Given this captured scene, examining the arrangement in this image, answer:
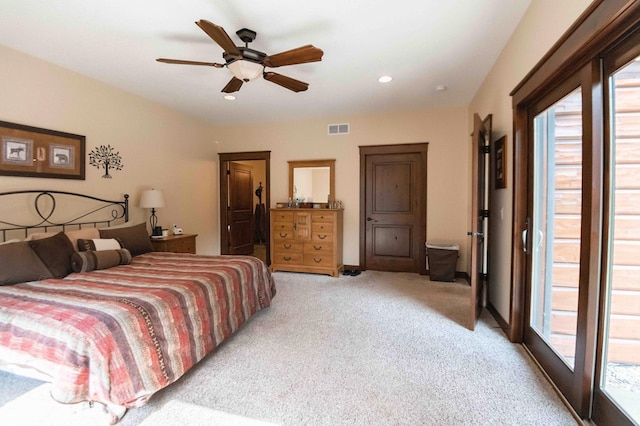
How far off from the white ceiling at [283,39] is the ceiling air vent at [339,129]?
3.40 ft

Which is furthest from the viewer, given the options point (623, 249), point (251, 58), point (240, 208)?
point (240, 208)

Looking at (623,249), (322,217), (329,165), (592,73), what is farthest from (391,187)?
(623,249)

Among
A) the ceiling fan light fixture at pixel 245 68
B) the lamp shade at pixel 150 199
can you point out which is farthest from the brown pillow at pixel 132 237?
the ceiling fan light fixture at pixel 245 68

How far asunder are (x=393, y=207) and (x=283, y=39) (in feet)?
9.92

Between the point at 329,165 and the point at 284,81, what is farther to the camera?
the point at 329,165

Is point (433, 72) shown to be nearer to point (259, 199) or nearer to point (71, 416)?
point (71, 416)

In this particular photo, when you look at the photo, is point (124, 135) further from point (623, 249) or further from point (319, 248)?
point (623, 249)

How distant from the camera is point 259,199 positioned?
7184mm

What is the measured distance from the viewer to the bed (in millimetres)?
1491

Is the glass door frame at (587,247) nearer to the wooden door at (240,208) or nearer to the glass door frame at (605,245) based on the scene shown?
the glass door frame at (605,245)

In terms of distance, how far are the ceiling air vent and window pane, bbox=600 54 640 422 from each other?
3.66 m

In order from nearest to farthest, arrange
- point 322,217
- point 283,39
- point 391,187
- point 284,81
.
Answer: point 283,39, point 284,81, point 322,217, point 391,187

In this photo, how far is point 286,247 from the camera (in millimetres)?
4773

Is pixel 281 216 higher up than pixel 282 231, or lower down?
higher up
